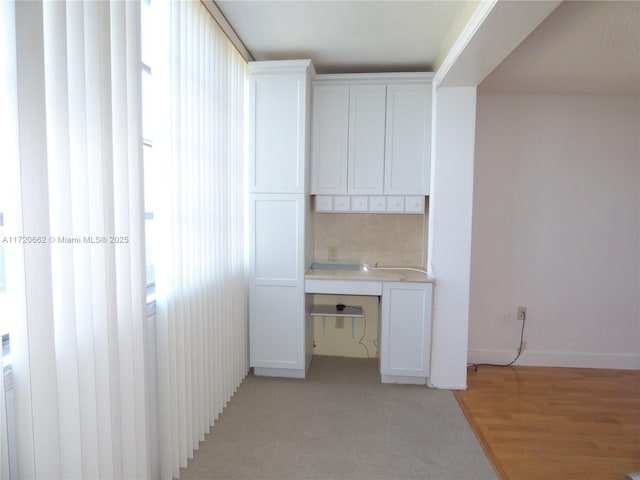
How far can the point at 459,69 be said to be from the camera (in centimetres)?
237

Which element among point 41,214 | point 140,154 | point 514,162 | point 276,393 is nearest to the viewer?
point 41,214

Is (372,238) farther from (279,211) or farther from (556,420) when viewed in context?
(556,420)

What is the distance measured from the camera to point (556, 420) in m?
2.42

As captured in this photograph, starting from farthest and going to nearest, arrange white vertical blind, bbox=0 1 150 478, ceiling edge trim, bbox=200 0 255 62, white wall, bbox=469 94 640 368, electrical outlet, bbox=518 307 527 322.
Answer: electrical outlet, bbox=518 307 527 322
white wall, bbox=469 94 640 368
ceiling edge trim, bbox=200 0 255 62
white vertical blind, bbox=0 1 150 478

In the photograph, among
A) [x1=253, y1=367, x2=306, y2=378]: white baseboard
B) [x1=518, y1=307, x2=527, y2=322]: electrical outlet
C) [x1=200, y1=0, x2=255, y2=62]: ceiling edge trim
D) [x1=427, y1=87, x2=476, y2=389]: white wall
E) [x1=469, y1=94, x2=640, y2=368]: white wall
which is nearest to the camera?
[x1=200, y1=0, x2=255, y2=62]: ceiling edge trim

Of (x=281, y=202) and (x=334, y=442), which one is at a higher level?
(x=281, y=202)

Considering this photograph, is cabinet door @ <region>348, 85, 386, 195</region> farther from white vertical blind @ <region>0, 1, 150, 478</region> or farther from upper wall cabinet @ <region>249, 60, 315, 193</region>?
white vertical blind @ <region>0, 1, 150, 478</region>

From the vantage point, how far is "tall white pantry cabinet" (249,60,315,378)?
9.09ft

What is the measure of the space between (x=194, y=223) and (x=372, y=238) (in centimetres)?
194

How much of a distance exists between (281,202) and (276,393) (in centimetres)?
151

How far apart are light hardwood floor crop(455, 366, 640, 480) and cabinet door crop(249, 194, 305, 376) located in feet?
4.67

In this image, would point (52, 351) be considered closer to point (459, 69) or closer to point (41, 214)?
point (41, 214)

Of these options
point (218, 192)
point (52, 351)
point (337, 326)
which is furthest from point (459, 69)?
point (52, 351)

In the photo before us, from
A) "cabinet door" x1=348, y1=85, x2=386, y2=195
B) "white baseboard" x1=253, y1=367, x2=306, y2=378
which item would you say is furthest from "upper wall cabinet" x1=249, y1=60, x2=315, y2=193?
"white baseboard" x1=253, y1=367, x2=306, y2=378
